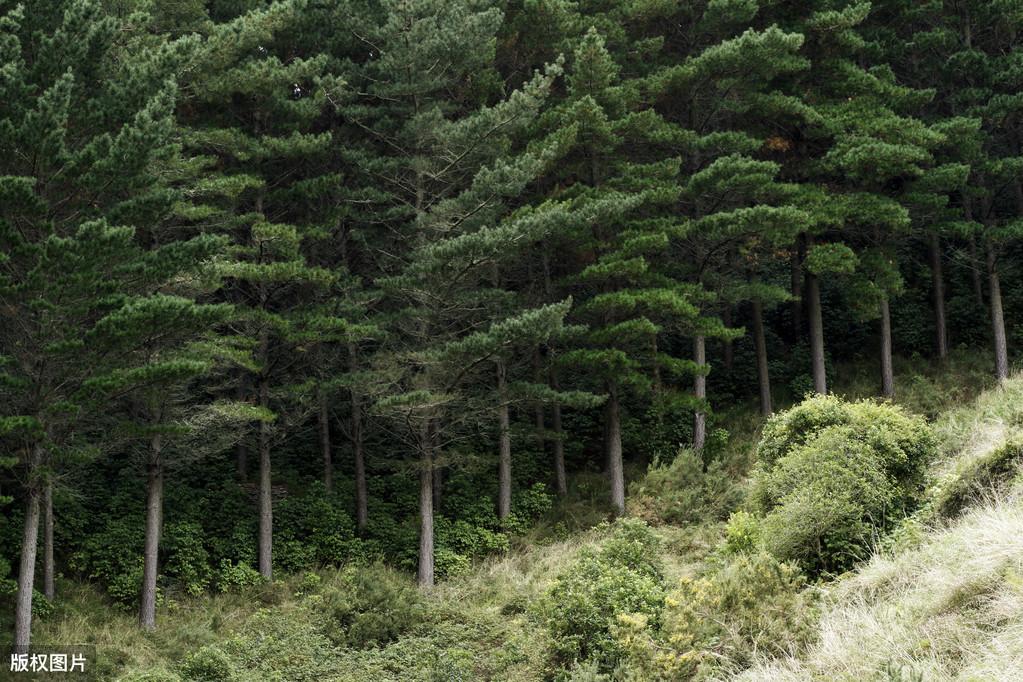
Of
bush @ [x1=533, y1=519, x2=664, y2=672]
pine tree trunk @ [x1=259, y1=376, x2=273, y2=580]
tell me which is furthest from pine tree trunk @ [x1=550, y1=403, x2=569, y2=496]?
bush @ [x1=533, y1=519, x2=664, y2=672]

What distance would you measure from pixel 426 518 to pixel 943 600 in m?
13.0

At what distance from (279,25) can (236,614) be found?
12134 millimetres

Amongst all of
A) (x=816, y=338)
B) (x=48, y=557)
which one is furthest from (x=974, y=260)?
(x=48, y=557)

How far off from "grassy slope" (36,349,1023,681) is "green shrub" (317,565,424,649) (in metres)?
0.19

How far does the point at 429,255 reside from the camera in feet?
58.0

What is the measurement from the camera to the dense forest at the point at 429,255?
14.0 metres

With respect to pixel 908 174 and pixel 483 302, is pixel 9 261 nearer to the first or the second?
pixel 483 302

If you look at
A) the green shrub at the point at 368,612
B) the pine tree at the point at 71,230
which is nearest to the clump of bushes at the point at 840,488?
the green shrub at the point at 368,612

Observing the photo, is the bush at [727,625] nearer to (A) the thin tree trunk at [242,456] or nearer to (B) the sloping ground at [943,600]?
(B) the sloping ground at [943,600]

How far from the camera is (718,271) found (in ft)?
72.8

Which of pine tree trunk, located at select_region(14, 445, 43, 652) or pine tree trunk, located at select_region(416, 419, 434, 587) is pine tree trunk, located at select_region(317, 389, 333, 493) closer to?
pine tree trunk, located at select_region(416, 419, 434, 587)

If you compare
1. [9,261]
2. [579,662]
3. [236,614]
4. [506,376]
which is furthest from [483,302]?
[579,662]

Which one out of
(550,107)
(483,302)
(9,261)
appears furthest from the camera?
(550,107)

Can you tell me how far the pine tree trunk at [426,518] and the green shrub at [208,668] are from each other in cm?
673
